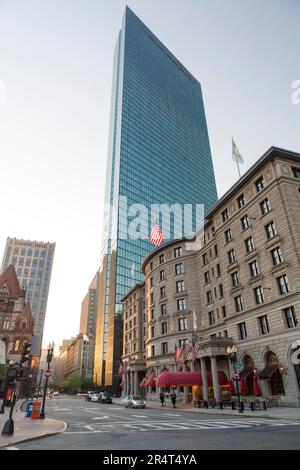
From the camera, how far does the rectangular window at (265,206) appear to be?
1346 inches

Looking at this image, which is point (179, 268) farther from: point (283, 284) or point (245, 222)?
point (283, 284)

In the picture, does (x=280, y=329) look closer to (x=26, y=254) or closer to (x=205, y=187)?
(x=205, y=187)

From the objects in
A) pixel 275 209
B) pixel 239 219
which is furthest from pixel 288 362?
pixel 239 219

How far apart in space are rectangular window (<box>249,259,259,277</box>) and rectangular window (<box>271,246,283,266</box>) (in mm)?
2615

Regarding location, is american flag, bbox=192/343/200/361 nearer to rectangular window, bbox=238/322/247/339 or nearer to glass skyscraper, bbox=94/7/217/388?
rectangular window, bbox=238/322/247/339

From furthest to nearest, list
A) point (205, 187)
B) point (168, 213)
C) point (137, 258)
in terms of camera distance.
Answer: 1. point (205, 187)
2. point (168, 213)
3. point (137, 258)

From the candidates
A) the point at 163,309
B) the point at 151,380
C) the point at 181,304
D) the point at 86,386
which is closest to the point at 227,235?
the point at 181,304

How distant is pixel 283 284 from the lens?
30500mm

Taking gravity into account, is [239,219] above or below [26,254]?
below

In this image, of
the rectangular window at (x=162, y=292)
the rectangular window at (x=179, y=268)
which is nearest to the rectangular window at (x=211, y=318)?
the rectangular window at (x=179, y=268)

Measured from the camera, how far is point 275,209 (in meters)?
32.5

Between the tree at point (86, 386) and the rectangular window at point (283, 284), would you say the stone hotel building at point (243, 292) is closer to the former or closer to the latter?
the rectangular window at point (283, 284)

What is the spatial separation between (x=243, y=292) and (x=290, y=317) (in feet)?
24.0
